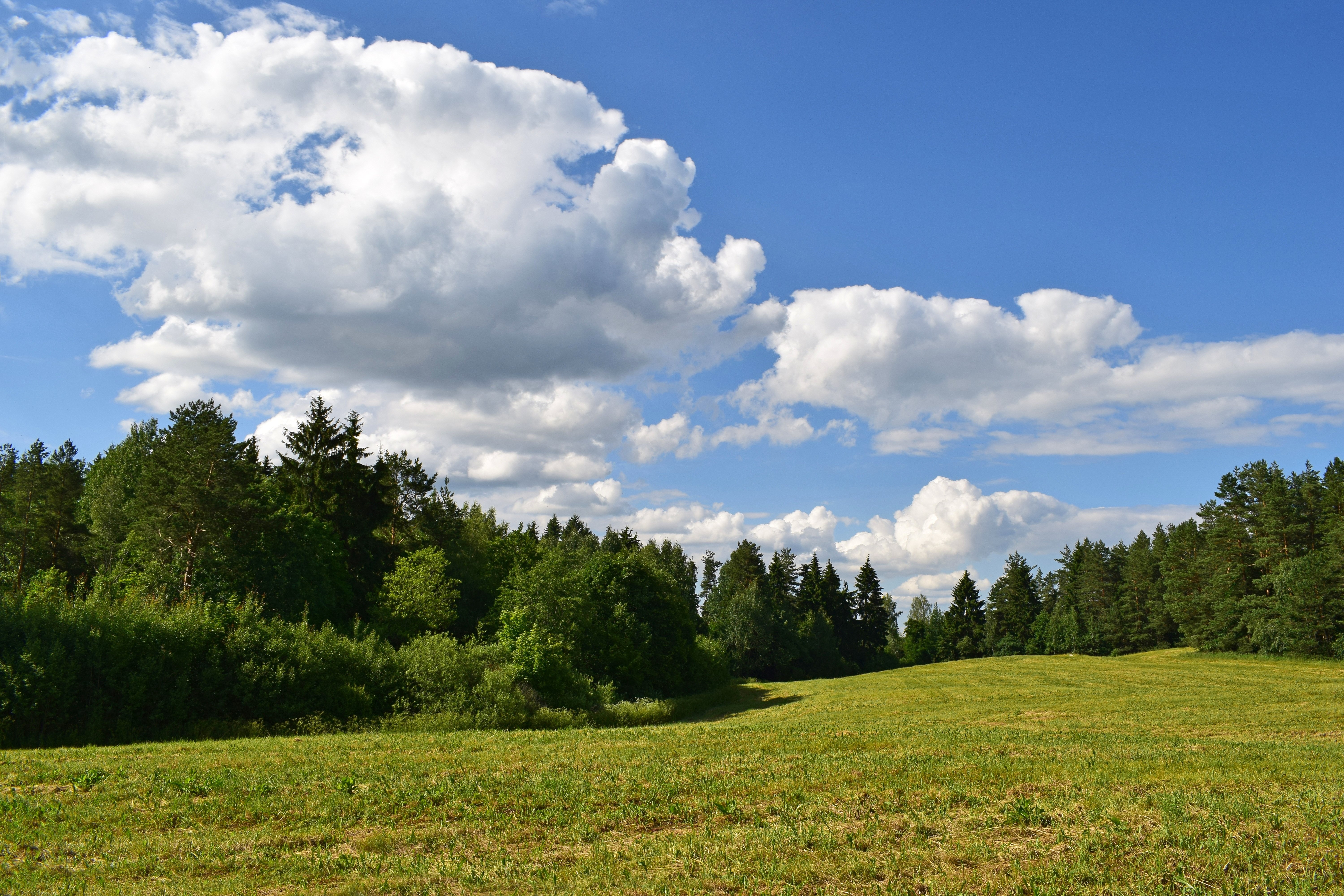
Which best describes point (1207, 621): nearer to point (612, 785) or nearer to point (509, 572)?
point (509, 572)

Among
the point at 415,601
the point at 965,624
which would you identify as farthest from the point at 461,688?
the point at 965,624

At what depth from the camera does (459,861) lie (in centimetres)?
920

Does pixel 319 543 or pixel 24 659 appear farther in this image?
pixel 319 543

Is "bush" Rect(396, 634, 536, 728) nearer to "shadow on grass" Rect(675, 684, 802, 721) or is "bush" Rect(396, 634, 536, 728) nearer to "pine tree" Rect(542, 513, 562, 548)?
"shadow on grass" Rect(675, 684, 802, 721)

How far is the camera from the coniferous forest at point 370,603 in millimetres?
25000

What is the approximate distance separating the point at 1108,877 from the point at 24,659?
28.3 m

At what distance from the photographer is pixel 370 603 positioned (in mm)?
54062

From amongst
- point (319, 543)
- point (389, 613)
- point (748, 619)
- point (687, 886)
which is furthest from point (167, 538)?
point (748, 619)

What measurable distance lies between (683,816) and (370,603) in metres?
48.8

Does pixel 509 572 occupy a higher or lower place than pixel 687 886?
higher

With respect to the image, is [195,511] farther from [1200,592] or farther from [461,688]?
[1200,592]

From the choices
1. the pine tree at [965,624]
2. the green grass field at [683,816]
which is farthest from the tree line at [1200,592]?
the green grass field at [683,816]

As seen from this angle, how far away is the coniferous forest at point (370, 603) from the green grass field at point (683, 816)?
23.6ft

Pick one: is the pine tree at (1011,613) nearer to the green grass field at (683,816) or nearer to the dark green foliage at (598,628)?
the dark green foliage at (598,628)
